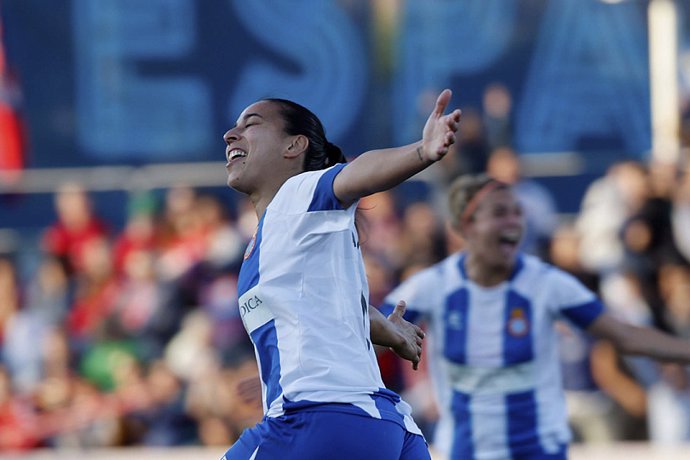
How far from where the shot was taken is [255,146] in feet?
13.7

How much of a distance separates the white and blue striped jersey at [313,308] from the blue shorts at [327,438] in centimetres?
3

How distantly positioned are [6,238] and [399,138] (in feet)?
12.1

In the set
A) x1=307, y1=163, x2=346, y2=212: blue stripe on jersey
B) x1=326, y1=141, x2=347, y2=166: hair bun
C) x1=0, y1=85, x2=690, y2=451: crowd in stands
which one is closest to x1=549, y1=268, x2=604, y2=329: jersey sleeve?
x1=326, y1=141, x2=347, y2=166: hair bun

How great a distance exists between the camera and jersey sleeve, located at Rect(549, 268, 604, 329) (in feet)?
19.3

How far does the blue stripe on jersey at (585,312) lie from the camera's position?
5.87 m

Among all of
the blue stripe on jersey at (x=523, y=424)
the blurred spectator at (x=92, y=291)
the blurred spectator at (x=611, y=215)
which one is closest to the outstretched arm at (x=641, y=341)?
the blue stripe on jersey at (x=523, y=424)

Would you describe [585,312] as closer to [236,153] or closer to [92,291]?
[236,153]

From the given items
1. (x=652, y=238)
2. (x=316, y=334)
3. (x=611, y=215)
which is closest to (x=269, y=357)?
(x=316, y=334)

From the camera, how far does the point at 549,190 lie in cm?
1082

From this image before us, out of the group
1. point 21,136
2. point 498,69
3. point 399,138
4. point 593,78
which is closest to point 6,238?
point 21,136

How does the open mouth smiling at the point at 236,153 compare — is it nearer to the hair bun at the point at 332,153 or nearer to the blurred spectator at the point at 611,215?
the hair bun at the point at 332,153

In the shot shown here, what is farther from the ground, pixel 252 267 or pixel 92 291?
pixel 252 267

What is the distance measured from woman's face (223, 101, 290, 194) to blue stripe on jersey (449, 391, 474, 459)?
83.8 inches

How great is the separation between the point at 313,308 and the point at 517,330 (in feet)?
7.42
